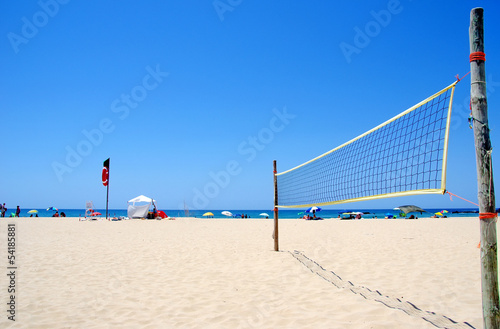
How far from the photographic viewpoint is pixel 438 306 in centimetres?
373

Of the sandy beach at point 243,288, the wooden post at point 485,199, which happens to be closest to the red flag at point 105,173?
the sandy beach at point 243,288

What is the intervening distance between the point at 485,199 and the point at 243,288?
311cm

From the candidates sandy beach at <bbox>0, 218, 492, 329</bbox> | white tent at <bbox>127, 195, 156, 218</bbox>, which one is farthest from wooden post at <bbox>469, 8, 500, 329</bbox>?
white tent at <bbox>127, 195, 156, 218</bbox>

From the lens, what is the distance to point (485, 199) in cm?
238

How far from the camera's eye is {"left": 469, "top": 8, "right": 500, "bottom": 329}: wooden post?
236cm

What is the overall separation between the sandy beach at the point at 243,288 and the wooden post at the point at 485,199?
868 millimetres

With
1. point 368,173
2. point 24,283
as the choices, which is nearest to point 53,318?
point 24,283

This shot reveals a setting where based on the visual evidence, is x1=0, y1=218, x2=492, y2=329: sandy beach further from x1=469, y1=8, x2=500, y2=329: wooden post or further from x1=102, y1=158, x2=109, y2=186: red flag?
x1=102, y1=158, x2=109, y2=186: red flag

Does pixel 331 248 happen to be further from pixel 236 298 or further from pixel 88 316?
pixel 88 316

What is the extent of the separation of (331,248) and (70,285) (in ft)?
18.9

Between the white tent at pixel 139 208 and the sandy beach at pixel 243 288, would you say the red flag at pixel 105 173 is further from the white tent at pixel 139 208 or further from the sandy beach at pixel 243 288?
the sandy beach at pixel 243 288

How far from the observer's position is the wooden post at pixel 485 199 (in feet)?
7.75

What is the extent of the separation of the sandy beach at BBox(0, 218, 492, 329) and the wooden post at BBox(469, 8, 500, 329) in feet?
2.85

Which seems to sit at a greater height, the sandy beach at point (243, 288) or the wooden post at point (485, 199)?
the wooden post at point (485, 199)
